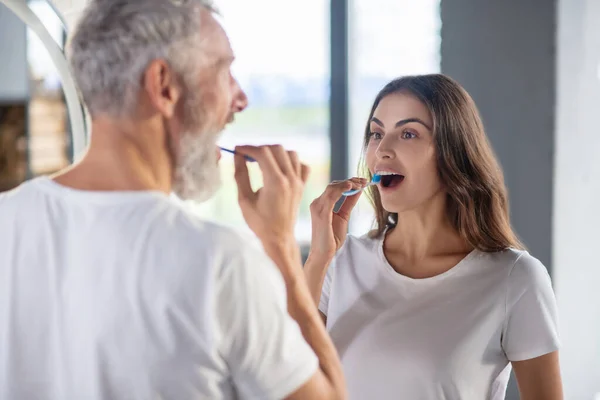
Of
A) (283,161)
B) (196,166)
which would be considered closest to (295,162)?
(283,161)

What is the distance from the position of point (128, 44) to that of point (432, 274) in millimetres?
863

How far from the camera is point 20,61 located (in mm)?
4070

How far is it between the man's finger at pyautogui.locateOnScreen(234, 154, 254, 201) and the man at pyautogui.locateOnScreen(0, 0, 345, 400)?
8 cm

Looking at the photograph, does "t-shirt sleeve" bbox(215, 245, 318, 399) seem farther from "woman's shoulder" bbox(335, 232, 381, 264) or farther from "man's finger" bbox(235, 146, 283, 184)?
"woman's shoulder" bbox(335, 232, 381, 264)

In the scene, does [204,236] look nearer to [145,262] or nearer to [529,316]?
[145,262]

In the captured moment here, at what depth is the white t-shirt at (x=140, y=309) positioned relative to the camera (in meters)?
0.77

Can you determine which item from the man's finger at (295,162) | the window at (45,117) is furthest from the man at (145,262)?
the window at (45,117)

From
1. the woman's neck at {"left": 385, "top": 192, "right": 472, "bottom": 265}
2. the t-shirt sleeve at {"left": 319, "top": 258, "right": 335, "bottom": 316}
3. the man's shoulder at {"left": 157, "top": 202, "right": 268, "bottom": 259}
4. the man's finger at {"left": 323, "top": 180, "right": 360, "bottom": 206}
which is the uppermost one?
the man's shoulder at {"left": 157, "top": 202, "right": 268, "bottom": 259}

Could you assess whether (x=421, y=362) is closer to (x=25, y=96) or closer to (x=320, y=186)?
(x=320, y=186)

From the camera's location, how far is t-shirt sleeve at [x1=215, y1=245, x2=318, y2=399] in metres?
0.78

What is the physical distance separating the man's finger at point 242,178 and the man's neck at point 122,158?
138 millimetres

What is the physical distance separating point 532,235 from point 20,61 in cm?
300

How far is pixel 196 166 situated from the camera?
35.0 inches

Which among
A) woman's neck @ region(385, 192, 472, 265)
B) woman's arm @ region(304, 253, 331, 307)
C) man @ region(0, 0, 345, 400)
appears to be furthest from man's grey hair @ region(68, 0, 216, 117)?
woman's neck @ region(385, 192, 472, 265)
